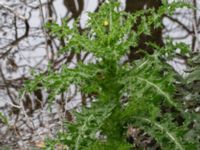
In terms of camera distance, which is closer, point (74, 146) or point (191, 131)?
point (74, 146)

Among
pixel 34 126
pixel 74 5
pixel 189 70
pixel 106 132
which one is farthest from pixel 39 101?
pixel 106 132

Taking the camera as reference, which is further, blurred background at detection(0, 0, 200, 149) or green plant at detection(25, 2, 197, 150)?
blurred background at detection(0, 0, 200, 149)

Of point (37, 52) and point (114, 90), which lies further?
point (37, 52)

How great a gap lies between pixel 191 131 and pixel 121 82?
14.3 inches

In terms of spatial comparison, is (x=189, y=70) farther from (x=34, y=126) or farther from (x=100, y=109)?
(x=34, y=126)

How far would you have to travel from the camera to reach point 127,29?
4.10 feet

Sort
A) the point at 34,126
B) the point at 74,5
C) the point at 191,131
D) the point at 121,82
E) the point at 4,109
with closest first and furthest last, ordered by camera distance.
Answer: the point at 121,82
the point at 191,131
the point at 34,126
the point at 4,109
the point at 74,5

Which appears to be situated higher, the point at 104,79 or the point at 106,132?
the point at 104,79

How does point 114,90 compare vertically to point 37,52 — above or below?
above

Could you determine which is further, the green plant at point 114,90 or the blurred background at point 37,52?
Result: the blurred background at point 37,52

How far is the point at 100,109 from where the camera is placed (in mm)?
1218

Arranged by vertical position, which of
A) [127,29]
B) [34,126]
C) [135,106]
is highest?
[127,29]

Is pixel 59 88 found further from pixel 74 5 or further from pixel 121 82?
pixel 74 5

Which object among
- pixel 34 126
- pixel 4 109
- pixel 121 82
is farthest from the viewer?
pixel 4 109
